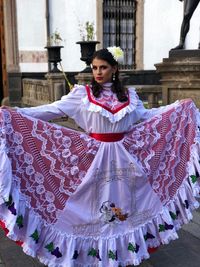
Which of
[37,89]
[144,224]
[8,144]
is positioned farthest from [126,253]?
[37,89]

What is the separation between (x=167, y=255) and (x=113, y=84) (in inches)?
60.0

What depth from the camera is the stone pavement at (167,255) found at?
11.2 ft

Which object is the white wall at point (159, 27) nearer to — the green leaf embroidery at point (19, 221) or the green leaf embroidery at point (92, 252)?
the green leaf embroidery at point (92, 252)

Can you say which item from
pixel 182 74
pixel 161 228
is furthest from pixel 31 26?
pixel 161 228

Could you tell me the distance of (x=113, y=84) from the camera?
10.2 feet

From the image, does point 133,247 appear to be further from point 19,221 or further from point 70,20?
point 70,20

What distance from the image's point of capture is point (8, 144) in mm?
2906

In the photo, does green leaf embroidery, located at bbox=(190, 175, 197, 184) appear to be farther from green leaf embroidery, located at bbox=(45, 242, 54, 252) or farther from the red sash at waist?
green leaf embroidery, located at bbox=(45, 242, 54, 252)

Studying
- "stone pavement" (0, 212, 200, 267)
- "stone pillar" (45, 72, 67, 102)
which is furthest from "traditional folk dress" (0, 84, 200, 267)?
"stone pillar" (45, 72, 67, 102)

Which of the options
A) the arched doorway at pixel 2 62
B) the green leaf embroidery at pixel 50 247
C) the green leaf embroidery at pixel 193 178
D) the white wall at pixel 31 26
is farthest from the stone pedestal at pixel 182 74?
the arched doorway at pixel 2 62

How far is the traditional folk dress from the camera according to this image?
2.90m

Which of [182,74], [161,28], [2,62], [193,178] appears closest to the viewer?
[193,178]

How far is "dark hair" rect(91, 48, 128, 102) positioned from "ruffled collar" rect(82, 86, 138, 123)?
3 cm

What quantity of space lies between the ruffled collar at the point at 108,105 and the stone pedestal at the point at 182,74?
3.41 m
